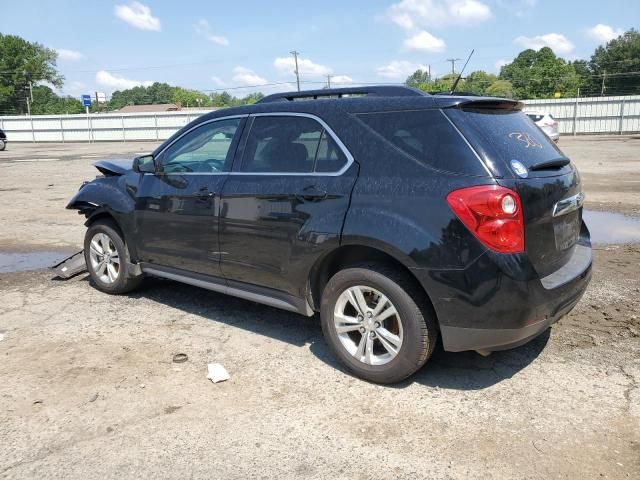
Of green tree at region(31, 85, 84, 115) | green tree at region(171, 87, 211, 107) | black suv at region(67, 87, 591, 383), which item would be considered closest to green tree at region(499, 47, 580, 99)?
green tree at region(31, 85, 84, 115)

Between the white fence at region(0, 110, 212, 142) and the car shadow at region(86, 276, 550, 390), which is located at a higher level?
the white fence at region(0, 110, 212, 142)

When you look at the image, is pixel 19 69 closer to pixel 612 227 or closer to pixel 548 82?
pixel 548 82

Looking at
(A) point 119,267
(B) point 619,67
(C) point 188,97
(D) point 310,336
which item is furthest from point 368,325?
(C) point 188,97

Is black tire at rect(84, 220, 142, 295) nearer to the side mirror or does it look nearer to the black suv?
the side mirror

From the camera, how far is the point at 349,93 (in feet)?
13.1

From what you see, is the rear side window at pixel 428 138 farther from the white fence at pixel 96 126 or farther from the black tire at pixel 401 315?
the white fence at pixel 96 126

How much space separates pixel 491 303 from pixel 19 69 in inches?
4065

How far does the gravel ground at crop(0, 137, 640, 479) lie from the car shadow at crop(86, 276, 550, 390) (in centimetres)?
2

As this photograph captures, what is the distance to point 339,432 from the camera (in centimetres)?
309

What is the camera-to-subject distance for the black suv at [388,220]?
3.13 meters

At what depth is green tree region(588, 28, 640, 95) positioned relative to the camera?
83.1 meters

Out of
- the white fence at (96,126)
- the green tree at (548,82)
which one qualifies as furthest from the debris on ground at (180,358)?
the green tree at (548,82)

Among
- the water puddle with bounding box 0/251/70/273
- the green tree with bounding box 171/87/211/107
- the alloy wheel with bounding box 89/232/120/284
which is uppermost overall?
the green tree with bounding box 171/87/211/107

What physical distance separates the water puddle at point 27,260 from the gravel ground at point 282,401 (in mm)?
1512
